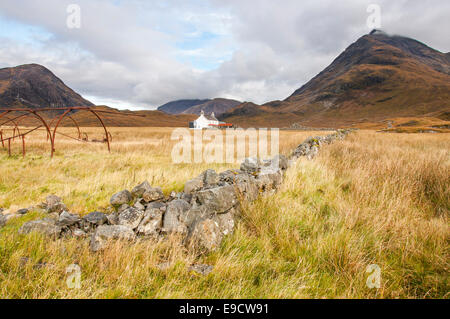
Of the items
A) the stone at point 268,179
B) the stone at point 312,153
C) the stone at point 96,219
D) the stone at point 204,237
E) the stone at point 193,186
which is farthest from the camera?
the stone at point 312,153

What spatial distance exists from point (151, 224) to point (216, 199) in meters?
1.03

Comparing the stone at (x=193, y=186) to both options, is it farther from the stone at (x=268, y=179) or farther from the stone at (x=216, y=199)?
the stone at (x=268, y=179)

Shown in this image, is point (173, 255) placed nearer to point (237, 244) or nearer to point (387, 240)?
point (237, 244)

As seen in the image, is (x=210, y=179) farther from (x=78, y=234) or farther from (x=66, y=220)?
(x=66, y=220)

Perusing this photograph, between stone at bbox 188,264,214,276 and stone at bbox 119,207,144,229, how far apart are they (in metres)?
1.10

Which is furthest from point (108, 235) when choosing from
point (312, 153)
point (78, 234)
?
point (312, 153)

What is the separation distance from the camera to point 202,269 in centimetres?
228

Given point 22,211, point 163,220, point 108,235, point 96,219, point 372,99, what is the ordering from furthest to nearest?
1. point 372,99
2. point 22,211
3. point 96,219
4. point 163,220
5. point 108,235

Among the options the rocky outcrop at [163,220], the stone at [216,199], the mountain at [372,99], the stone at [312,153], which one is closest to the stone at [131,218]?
the rocky outcrop at [163,220]

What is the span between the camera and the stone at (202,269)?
87.8 inches

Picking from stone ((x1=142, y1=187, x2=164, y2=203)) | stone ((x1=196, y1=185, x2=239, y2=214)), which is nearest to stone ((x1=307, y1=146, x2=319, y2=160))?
stone ((x1=196, y1=185, x2=239, y2=214))

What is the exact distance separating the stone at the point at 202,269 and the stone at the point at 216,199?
920 millimetres

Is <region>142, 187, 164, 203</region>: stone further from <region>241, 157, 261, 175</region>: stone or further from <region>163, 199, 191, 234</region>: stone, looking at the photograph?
<region>241, 157, 261, 175</region>: stone
